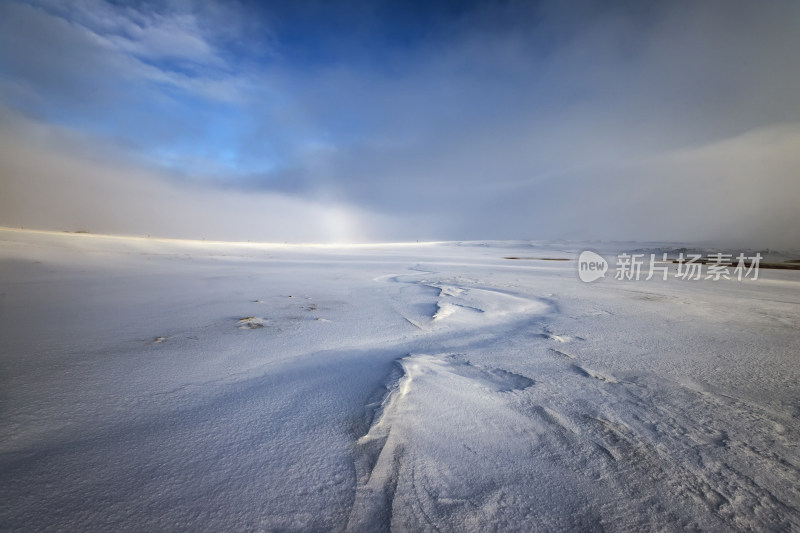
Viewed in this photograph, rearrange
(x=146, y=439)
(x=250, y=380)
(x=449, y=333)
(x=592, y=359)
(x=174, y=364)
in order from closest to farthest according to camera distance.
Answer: (x=146, y=439)
(x=250, y=380)
(x=174, y=364)
(x=592, y=359)
(x=449, y=333)

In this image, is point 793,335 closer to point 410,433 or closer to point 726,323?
point 726,323

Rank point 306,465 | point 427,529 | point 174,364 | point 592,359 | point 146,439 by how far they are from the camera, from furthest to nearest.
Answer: point 592,359 → point 174,364 → point 146,439 → point 306,465 → point 427,529

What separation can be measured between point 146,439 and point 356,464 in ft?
2.67

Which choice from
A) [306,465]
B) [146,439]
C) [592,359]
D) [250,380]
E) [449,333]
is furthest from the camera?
[449,333]

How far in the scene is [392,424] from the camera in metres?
1.31

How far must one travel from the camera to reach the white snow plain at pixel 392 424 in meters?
0.91

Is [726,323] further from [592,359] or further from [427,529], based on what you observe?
[427,529]

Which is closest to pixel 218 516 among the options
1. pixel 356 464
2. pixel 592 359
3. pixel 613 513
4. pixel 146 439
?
pixel 356 464

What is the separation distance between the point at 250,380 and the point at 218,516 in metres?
0.91

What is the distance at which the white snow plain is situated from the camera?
91 cm

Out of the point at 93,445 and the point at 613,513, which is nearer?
the point at 613,513

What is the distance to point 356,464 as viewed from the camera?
1.08m

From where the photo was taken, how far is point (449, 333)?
8.82 ft

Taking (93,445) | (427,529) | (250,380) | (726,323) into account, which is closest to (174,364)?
(250,380)
